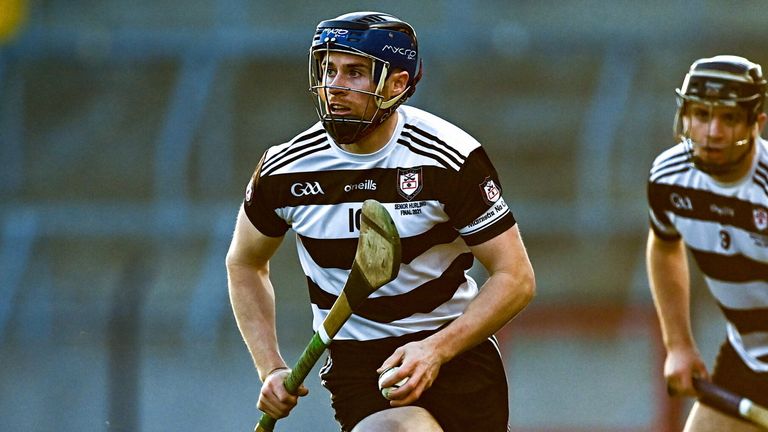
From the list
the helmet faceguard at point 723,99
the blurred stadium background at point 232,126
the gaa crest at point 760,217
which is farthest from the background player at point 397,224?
the blurred stadium background at point 232,126

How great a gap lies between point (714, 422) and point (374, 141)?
1.49 meters

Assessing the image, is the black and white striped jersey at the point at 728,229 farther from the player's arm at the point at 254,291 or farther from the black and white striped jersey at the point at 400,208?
the player's arm at the point at 254,291

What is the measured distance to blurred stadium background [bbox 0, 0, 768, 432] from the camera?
9.01 metres

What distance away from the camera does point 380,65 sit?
390 cm

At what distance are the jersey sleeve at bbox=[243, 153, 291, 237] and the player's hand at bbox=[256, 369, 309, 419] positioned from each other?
42 cm

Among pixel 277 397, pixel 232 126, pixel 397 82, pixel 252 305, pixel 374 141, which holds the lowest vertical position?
pixel 232 126

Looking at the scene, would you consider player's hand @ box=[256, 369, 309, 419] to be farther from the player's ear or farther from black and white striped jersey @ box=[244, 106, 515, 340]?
the player's ear

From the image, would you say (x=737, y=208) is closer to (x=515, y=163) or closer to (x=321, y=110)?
(x=321, y=110)

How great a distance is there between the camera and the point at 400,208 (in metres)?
3.87

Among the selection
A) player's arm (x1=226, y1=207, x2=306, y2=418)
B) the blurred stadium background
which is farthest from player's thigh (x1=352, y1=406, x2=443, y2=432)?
the blurred stadium background

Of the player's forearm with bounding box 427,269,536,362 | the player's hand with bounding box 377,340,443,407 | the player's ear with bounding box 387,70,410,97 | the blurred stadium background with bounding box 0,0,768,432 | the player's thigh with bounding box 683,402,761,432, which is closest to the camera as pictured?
the player's hand with bounding box 377,340,443,407

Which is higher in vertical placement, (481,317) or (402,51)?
(402,51)

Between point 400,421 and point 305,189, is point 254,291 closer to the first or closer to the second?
point 305,189

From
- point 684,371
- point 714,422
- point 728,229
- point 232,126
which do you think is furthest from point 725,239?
point 232,126
